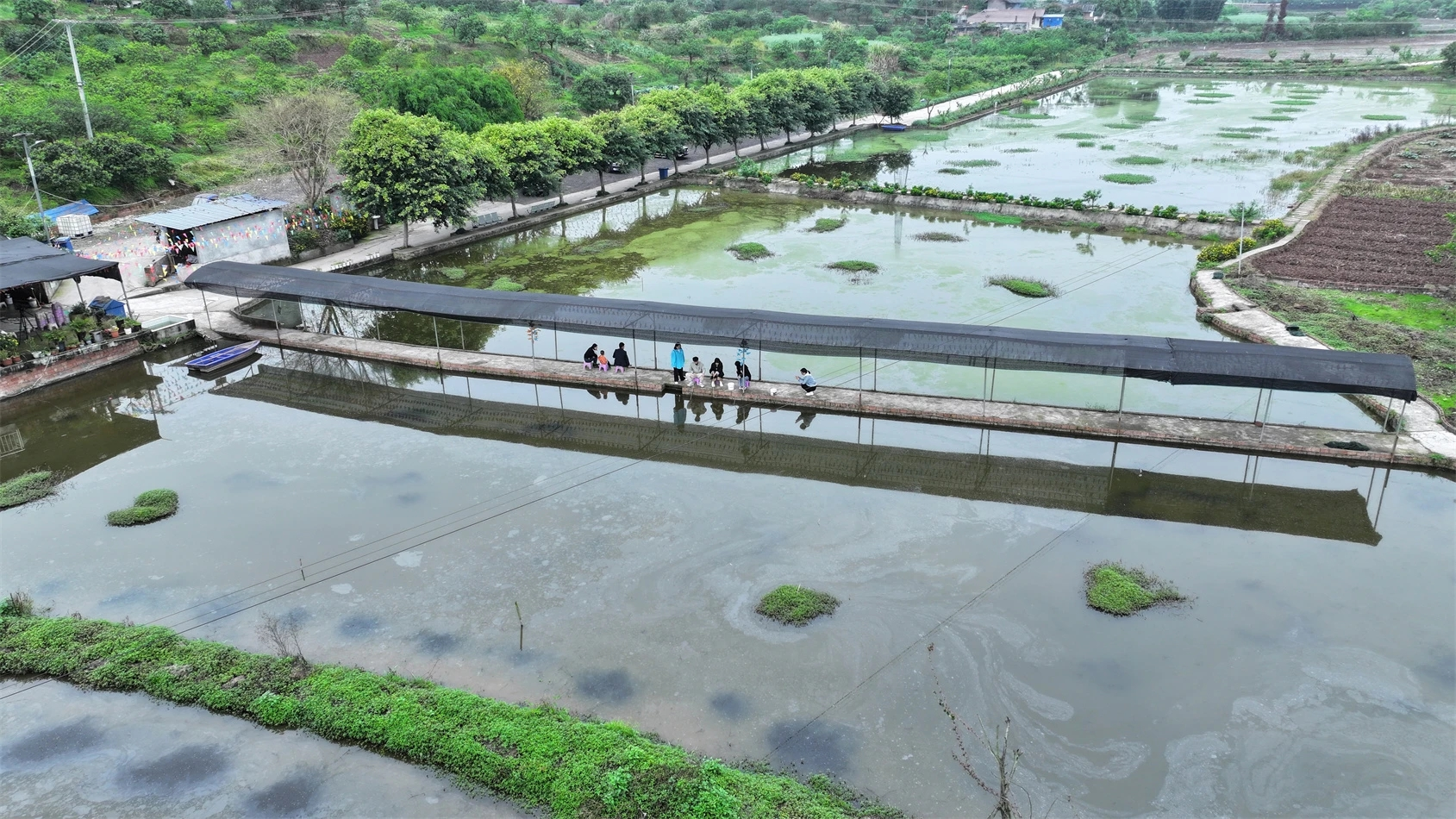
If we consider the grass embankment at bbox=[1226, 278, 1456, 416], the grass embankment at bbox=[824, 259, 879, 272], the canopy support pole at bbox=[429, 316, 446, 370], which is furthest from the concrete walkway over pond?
the grass embankment at bbox=[824, 259, 879, 272]

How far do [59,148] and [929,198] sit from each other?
4050 centimetres

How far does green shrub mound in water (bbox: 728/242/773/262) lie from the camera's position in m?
37.6

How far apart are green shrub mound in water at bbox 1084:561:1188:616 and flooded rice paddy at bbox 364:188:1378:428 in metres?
7.87

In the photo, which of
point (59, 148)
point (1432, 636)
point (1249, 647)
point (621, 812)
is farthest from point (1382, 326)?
point (59, 148)

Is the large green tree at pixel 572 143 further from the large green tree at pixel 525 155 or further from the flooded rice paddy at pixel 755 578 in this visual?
the flooded rice paddy at pixel 755 578

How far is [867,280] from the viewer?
34.3 m

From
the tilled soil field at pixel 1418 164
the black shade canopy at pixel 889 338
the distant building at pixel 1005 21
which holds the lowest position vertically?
the black shade canopy at pixel 889 338

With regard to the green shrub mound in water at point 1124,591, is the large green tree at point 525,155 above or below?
above

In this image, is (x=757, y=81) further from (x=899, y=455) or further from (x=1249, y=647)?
(x=1249, y=647)

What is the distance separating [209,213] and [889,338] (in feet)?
89.7

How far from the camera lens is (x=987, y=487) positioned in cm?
2053

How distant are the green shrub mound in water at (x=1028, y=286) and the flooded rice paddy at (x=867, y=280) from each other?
18.7 inches

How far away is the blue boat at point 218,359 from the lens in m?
28.0

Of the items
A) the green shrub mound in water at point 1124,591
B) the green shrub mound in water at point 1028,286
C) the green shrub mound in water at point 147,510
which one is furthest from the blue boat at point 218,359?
the green shrub mound in water at point 1028,286
